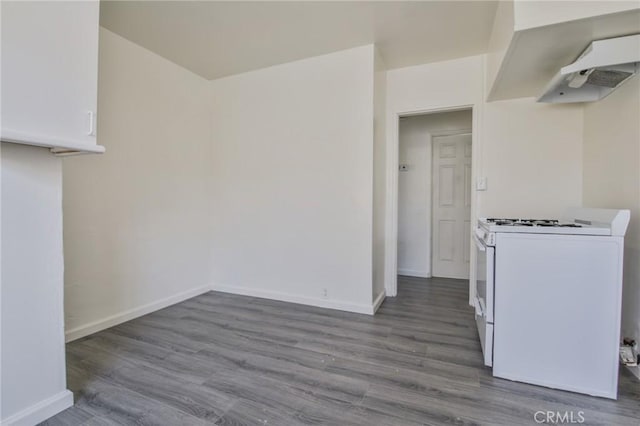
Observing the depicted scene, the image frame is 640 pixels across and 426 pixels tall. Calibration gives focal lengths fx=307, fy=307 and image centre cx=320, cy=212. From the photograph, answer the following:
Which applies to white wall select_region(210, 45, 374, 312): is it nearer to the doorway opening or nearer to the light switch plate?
the light switch plate

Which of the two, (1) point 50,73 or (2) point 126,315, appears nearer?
(1) point 50,73

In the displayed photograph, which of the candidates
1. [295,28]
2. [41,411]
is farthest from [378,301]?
[295,28]

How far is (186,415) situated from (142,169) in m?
2.30

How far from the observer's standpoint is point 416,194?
4.59 meters

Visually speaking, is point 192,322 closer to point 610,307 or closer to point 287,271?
point 287,271

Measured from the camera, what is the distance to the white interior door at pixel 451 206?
4.39 metres

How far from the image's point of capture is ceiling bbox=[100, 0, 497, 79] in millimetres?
2367

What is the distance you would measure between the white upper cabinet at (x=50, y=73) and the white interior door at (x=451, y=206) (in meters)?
4.14

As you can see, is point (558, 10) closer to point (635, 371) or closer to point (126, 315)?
point (635, 371)

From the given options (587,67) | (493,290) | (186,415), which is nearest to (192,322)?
(186,415)

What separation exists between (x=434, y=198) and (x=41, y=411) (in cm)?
451

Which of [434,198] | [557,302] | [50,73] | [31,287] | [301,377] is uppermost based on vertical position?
[50,73]

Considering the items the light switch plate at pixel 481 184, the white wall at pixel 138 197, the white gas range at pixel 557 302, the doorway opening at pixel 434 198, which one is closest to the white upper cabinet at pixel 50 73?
the white wall at pixel 138 197

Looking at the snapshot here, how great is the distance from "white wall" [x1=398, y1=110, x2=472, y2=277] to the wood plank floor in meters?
1.68
